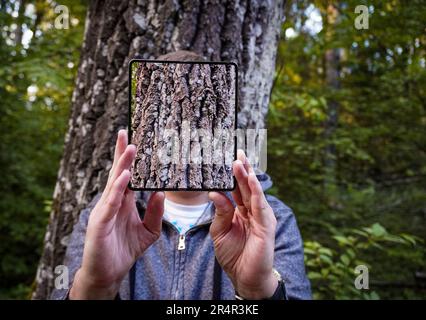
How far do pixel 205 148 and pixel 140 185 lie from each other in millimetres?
254

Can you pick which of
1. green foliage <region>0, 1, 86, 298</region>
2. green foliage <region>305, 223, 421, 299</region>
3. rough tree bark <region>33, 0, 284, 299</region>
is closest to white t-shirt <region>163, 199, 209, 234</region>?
rough tree bark <region>33, 0, 284, 299</region>

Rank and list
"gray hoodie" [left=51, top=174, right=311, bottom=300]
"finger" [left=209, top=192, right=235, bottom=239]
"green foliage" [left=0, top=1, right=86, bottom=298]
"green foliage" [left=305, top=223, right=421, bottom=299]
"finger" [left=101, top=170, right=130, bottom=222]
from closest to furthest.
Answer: "finger" [left=101, top=170, right=130, bottom=222]
"finger" [left=209, top=192, right=235, bottom=239]
"gray hoodie" [left=51, top=174, right=311, bottom=300]
"green foliage" [left=305, top=223, right=421, bottom=299]
"green foliage" [left=0, top=1, right=86, bottom=298]

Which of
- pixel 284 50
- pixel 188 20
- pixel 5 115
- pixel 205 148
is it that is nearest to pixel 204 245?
pixel 205 148

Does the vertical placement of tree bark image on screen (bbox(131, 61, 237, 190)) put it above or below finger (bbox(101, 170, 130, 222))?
above

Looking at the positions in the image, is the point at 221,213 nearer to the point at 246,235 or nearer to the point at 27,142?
the point at 246,235

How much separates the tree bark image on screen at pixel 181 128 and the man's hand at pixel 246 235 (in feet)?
0.23

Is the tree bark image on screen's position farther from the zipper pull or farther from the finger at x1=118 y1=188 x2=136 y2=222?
the zipper pull

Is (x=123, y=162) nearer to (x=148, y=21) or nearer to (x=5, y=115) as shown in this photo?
(x=148, y=21)

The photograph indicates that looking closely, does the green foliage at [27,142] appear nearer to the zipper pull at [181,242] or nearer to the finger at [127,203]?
the zipper pull at [181,242]

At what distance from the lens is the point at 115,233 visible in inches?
46.5

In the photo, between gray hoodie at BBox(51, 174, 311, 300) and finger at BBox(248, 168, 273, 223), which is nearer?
finger at BBox(248, 168, 273, 223)

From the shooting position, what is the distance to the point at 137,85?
1188mm

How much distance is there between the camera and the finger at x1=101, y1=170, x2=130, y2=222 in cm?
107

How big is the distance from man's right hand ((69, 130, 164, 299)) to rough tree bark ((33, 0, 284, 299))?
81cm
